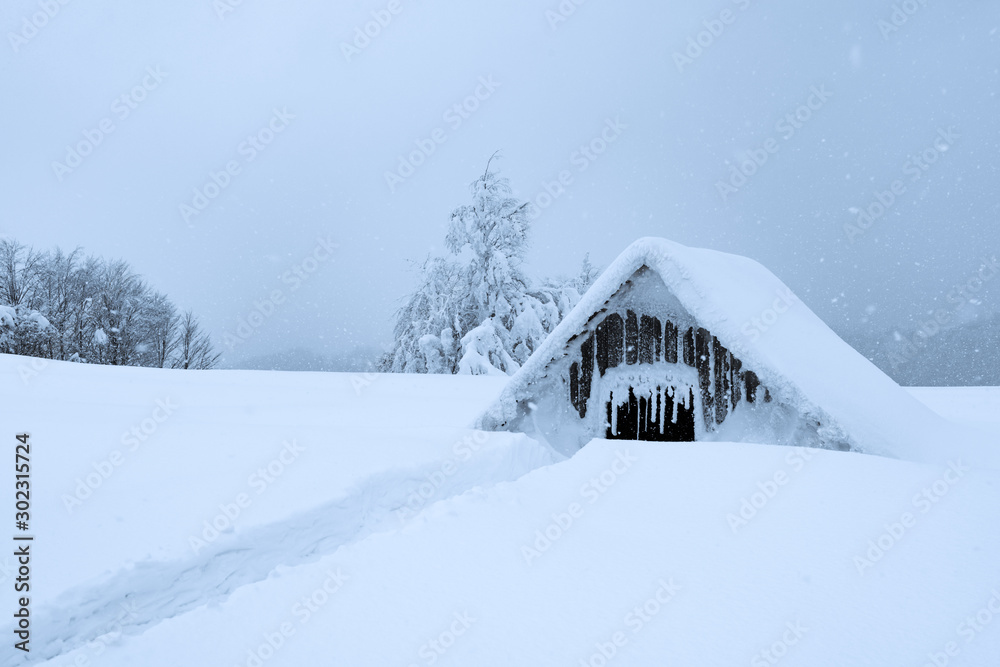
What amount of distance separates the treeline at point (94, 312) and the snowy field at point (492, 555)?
2404 cm

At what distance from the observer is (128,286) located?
25.7m

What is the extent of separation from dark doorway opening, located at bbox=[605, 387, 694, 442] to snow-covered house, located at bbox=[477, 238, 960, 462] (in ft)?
0.03

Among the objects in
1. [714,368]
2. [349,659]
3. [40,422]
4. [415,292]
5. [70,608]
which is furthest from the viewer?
[415,292]

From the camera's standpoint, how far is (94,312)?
2455cm

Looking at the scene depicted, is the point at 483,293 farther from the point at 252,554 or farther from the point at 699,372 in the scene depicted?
the point at 252,554

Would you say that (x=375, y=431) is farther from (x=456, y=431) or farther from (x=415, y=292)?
(x=415, y=292)

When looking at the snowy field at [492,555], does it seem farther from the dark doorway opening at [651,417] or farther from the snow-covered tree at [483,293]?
the snow-covered tree at [483,293]

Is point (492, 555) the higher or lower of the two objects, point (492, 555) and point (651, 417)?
the lower

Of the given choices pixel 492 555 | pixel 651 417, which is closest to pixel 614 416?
pixel 651 417

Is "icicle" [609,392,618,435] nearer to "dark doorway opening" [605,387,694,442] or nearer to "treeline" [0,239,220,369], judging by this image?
"dark doorway opening" [605,387,694,442]

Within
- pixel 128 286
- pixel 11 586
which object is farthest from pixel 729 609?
pixel 128 286

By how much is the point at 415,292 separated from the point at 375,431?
15.0 m

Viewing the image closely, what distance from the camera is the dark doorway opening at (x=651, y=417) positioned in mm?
5207

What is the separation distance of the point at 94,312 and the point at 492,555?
28.9 m
